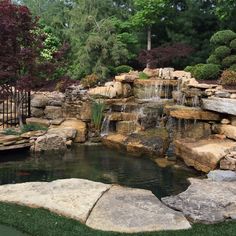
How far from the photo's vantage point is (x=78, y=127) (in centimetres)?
1200

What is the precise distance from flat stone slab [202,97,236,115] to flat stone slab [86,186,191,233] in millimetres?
4487

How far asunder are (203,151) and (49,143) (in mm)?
4117

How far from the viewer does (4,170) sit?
8945 millimetres

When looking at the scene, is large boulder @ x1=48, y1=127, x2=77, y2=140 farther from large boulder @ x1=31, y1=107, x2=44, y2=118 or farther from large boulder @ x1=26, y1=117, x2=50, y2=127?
large boulder @ x1=31, y1=107, x2=44, y2=118

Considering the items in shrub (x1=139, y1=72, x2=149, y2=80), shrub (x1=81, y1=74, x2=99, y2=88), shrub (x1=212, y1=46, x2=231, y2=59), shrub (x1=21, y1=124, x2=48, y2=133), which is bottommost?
shrub (x1=21, y1=124, x2=48, y2=133)

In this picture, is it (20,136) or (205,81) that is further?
(205,81)

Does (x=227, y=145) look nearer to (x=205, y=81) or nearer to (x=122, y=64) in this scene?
(x=205, y=81)

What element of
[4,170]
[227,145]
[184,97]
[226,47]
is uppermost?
[226,47]

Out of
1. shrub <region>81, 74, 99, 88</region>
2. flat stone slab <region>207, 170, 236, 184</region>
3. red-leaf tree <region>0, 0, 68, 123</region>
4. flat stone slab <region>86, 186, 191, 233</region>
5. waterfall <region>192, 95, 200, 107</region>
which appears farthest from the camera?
shrub <region>81, 74, 99, 88</region>

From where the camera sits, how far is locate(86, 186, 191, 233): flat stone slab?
5391 mm

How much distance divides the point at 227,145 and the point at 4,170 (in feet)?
16.2

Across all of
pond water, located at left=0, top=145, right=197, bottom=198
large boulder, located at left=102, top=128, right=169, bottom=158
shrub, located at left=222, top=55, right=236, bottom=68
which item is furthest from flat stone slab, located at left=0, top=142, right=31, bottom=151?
shrub, located at left=222, top=55, right=236, bottom=68

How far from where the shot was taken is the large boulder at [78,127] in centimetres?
1180

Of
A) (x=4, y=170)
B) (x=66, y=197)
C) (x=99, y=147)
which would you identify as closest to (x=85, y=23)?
(x=99, y=147)
